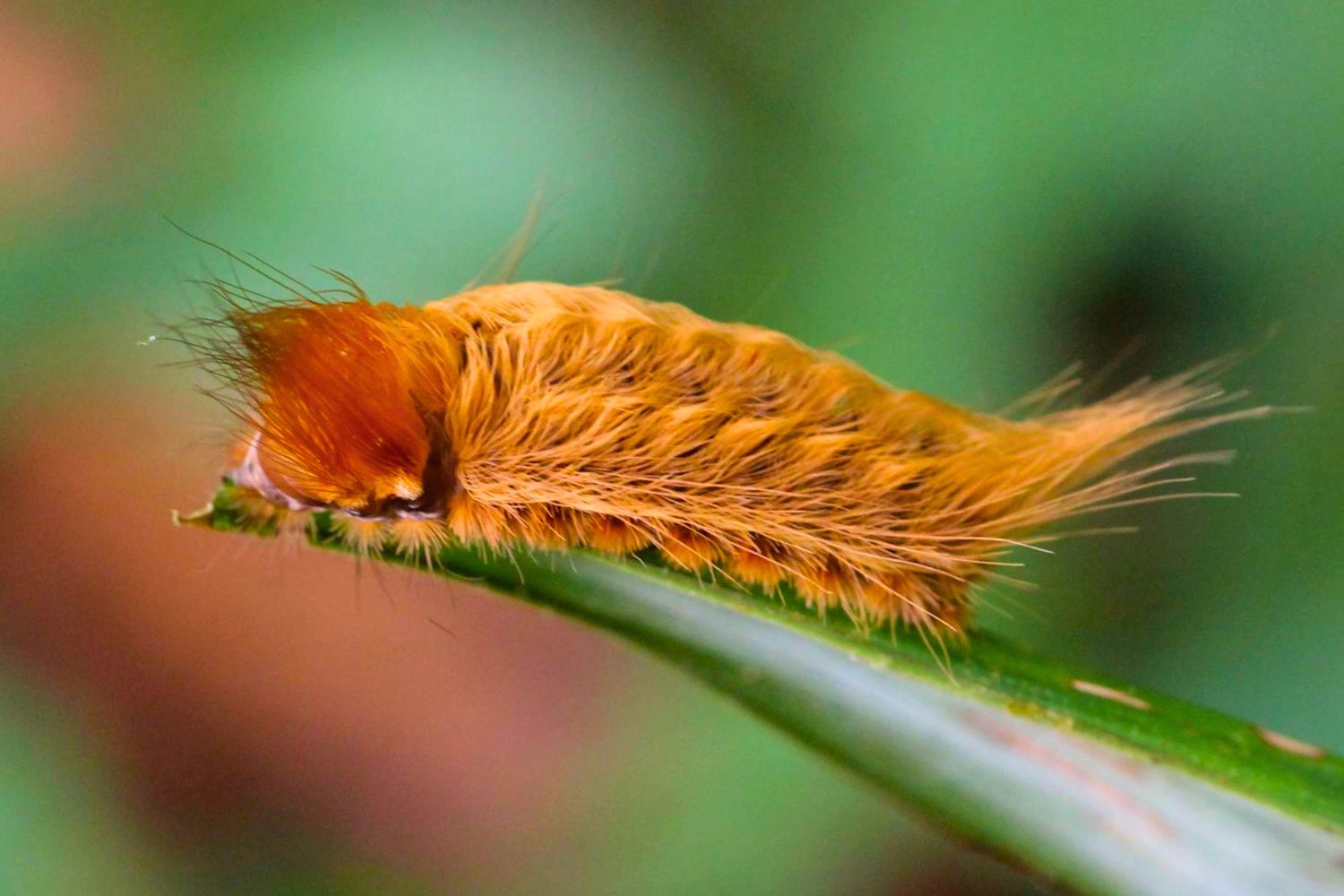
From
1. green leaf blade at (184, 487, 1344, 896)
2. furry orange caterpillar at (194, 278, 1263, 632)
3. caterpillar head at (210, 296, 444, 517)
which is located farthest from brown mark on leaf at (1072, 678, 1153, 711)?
caterpillar head at (210, 296, 444, 517)

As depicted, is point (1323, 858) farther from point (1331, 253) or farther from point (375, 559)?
point (1331, 253)

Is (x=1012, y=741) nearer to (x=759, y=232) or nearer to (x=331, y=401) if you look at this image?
(x=331, y=401)

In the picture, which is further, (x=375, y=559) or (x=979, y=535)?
(x=979, y=535)

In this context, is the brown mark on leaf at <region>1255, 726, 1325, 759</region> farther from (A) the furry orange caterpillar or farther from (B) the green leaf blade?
(A) the furry orange caterpillar

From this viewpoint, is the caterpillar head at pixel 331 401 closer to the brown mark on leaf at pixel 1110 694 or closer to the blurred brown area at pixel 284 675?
the brown mark on leaf at pixel 1110 694

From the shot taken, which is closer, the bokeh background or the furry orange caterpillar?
the furry orange caterpillar

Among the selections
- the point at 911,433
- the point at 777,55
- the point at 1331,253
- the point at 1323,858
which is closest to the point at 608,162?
the point at 777,55

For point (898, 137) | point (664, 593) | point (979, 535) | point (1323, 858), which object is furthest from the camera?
point (898, 137)
